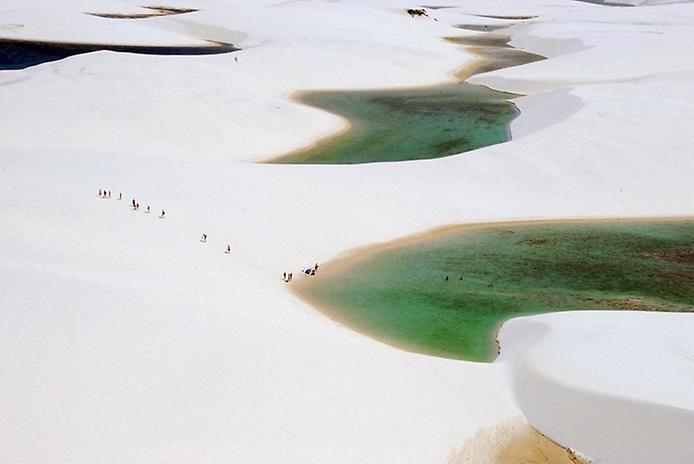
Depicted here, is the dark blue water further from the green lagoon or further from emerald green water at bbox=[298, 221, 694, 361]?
emerald green water at bbox=[298, 221, 694, 361]

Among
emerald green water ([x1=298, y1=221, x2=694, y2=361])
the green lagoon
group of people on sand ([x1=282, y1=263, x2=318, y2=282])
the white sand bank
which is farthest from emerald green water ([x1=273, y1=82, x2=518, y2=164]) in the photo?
the white sand bank

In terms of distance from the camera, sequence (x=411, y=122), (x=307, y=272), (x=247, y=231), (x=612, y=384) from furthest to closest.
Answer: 1. (x=411, y=122)
2. (x=247, y=231)
3. (x=307, y=272)
4. (x=612, y=384)

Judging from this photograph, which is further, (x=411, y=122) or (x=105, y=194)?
(x=411, y=122)

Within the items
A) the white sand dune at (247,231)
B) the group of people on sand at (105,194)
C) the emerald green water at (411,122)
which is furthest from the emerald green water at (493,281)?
the emerald green water at (411,122)

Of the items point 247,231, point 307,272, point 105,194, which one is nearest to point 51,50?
point 105,194

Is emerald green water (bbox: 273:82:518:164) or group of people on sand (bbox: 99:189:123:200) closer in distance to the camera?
group of people on sand (bbox: 99:189:123:200)

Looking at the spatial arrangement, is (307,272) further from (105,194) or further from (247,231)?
(105,194)
